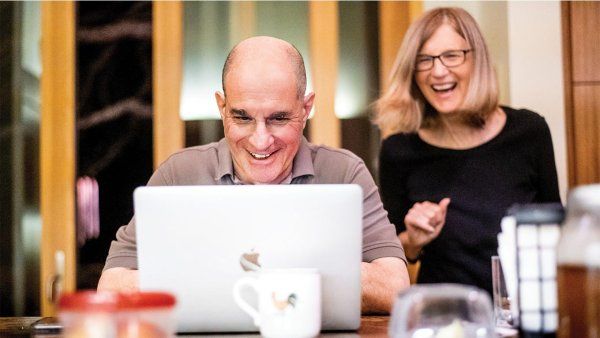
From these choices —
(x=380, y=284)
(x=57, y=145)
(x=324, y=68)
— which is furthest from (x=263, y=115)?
(x=57, y=145)

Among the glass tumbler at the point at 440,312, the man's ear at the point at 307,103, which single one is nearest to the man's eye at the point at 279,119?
the man's ear at the point at 307,103

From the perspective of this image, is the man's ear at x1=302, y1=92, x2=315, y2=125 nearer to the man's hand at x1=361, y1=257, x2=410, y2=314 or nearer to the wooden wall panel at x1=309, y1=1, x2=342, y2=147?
the man's hand at x1=361, y1=257, x2=410, y2=314

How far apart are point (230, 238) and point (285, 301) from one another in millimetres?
145

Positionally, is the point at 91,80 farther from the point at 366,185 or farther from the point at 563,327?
the point at 563,327

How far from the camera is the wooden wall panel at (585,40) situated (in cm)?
302

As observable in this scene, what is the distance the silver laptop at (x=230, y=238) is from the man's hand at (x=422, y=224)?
0.90 metres

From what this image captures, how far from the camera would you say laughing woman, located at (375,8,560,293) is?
2.43 m

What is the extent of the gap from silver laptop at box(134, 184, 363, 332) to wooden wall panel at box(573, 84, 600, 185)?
1901 mm

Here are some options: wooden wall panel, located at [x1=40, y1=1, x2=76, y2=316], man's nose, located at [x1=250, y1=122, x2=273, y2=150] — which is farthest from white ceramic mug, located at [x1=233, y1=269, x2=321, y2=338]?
wooden wall panel, located at [x1=40, y1=1, x2=76, y2=316]

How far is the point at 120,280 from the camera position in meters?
1.69

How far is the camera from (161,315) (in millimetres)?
1035

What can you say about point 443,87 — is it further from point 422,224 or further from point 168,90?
point 168,90

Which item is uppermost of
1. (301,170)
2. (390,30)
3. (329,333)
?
(390,30)

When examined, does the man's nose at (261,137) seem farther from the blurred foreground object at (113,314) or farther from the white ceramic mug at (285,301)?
the blurred foreground object at (113,314)
